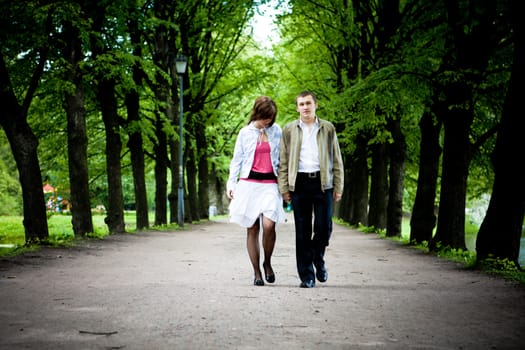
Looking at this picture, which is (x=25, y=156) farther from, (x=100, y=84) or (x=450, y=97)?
(x=450, y=97)

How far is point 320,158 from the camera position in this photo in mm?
6891

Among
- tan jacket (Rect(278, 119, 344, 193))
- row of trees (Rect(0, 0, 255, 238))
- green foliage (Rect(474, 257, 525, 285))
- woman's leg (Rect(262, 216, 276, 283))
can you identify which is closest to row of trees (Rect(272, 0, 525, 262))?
green foliage (Rect(474, 257, 525, 285))

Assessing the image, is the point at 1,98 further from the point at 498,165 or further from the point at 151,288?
the point at 498,165

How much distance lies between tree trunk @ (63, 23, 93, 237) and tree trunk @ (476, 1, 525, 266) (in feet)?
29.7

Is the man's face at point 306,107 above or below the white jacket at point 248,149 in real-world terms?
above

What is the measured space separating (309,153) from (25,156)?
23.5 feet

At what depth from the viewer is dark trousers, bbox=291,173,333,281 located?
694cm

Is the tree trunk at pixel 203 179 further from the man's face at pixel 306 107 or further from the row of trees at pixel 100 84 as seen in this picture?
the man's face at pixel 306 107

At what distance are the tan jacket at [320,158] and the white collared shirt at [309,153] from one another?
2.1 inches

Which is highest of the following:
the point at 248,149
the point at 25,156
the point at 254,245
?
the point at 25,156

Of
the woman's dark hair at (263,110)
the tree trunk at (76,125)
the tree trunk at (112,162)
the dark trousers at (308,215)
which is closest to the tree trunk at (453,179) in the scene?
the dark trousers at (308,215)

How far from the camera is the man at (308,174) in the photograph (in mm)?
6895

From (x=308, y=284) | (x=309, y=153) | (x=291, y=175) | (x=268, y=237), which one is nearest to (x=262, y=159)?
(x=291, y=175)

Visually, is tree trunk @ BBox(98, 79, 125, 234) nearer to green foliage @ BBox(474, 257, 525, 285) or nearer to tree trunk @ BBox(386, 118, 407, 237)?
tree trunk @ BBox(386, 118, 407, 237)
